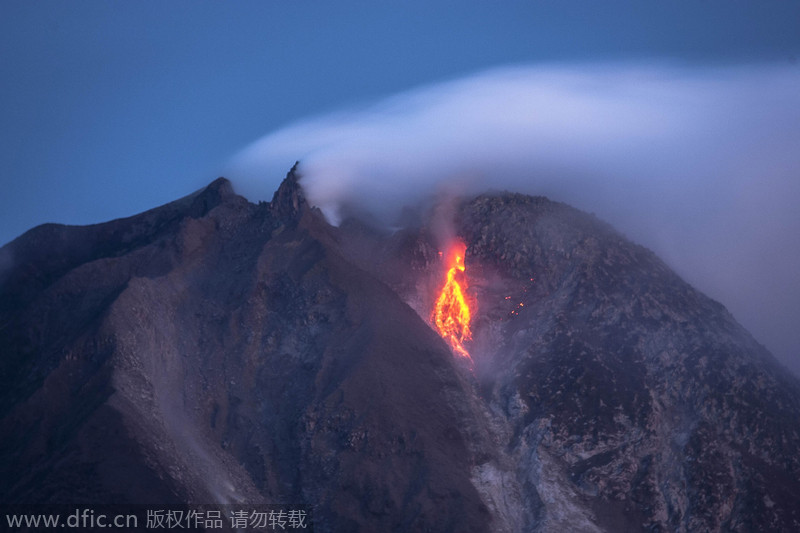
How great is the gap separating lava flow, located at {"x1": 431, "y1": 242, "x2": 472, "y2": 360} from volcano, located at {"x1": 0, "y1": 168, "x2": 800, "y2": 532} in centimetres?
60

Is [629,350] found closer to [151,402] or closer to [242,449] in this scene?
[242,449]

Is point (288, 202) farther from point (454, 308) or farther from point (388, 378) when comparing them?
point (388, 378)

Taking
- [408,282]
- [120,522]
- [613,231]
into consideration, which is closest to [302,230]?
[408,282]

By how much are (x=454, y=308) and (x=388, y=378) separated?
768 inches

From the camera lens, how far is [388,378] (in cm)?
8394

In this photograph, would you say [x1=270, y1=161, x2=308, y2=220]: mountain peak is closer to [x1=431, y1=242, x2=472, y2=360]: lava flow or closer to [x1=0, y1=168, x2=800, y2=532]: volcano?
[x1=0, y1=168, x2=800, y2=532]: volcano

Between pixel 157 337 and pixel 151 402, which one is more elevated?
pixel 157 337

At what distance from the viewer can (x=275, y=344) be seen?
89.8 meters

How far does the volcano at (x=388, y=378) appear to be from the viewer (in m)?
74.1

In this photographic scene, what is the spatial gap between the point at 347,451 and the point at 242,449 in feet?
30.7

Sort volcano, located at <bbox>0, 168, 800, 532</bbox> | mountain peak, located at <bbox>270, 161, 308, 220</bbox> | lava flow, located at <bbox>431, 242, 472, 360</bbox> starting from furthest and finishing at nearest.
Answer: mountain peak, located at <bbox>270, 161, 308, 220</bbox> → lava flow, located at <bbox>431, 242, 472, 360</bbox> → volcano, located at <bbox>0, 168, 800, 532</bbox>

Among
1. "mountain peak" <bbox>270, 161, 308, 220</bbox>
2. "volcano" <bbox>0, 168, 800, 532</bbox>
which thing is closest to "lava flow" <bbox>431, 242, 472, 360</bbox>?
"volcano" <bbox>0, 168, 800, 532</bbox>

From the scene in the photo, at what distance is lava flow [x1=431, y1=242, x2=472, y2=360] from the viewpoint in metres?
98.3

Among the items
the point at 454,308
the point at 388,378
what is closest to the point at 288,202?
the point at 454,308
